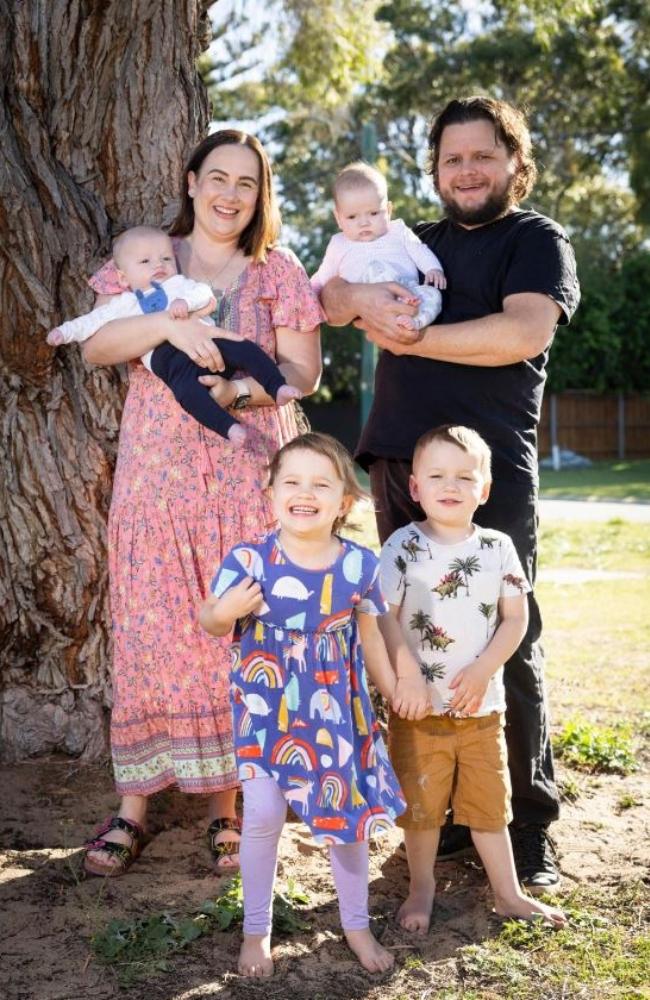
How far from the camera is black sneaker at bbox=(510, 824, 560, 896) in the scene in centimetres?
349

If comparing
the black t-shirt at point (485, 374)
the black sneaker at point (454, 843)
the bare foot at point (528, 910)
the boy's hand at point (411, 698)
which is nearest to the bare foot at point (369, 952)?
the bare foot at point (528, 910)

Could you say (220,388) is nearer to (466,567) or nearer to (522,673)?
(466,567)

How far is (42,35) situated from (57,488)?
1676 millimetres

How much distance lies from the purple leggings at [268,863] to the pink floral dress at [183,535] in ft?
2.14

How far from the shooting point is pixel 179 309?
337 centimetres

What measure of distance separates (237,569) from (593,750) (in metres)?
2.31

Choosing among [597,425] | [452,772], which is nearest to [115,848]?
[452,772]

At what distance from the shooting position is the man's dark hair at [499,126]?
3.48 meters

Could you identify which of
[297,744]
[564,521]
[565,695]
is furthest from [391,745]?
[564,521]

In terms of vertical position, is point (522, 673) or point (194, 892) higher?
point (522, 673)

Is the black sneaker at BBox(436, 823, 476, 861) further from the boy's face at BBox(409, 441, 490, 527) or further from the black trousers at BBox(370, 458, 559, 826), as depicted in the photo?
the boy's face at BBox(409, 441, 490, 527)

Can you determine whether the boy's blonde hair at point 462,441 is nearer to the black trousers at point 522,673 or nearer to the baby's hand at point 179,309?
the black trousers at point 522,673

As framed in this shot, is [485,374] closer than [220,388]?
No

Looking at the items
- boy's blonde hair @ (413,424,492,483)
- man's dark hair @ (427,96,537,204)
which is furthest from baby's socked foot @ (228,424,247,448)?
man's dark hair @ (427,96,537,204)
